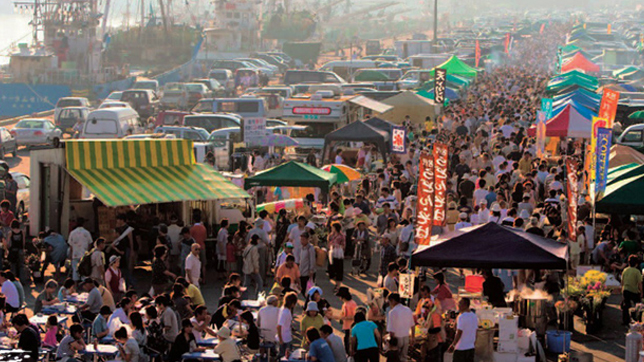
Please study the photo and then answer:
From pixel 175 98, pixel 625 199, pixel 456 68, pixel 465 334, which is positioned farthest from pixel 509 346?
pixel 456 68

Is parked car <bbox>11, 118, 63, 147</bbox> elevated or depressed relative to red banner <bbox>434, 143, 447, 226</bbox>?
depressed

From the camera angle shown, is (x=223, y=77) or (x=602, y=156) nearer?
(x=602, y=156)

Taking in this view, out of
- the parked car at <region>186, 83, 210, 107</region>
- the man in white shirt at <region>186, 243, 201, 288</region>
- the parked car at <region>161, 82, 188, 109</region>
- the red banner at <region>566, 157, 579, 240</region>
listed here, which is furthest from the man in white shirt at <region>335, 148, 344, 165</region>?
the parked car at <region>186, 83, 210, 107</region>

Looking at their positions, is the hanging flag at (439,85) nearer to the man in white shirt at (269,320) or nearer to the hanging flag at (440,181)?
the hanging flag at (440,181)

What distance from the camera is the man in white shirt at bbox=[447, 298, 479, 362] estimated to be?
493 inches

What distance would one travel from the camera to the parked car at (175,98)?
50.0m

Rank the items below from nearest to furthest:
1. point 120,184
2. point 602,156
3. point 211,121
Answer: point 120,184
point 602,156
point 211,121

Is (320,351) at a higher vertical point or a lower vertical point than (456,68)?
lower

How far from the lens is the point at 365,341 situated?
12312 millimetres

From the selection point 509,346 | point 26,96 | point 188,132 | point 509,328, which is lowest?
point 509,346

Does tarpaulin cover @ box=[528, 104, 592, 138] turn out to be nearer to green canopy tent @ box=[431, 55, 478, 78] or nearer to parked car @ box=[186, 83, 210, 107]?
parked car @ box=[186, 83, 210, 107]

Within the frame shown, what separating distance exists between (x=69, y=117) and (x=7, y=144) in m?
5.08

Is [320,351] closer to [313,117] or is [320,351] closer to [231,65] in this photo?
[313,117]

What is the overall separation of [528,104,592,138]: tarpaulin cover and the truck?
274 inches
